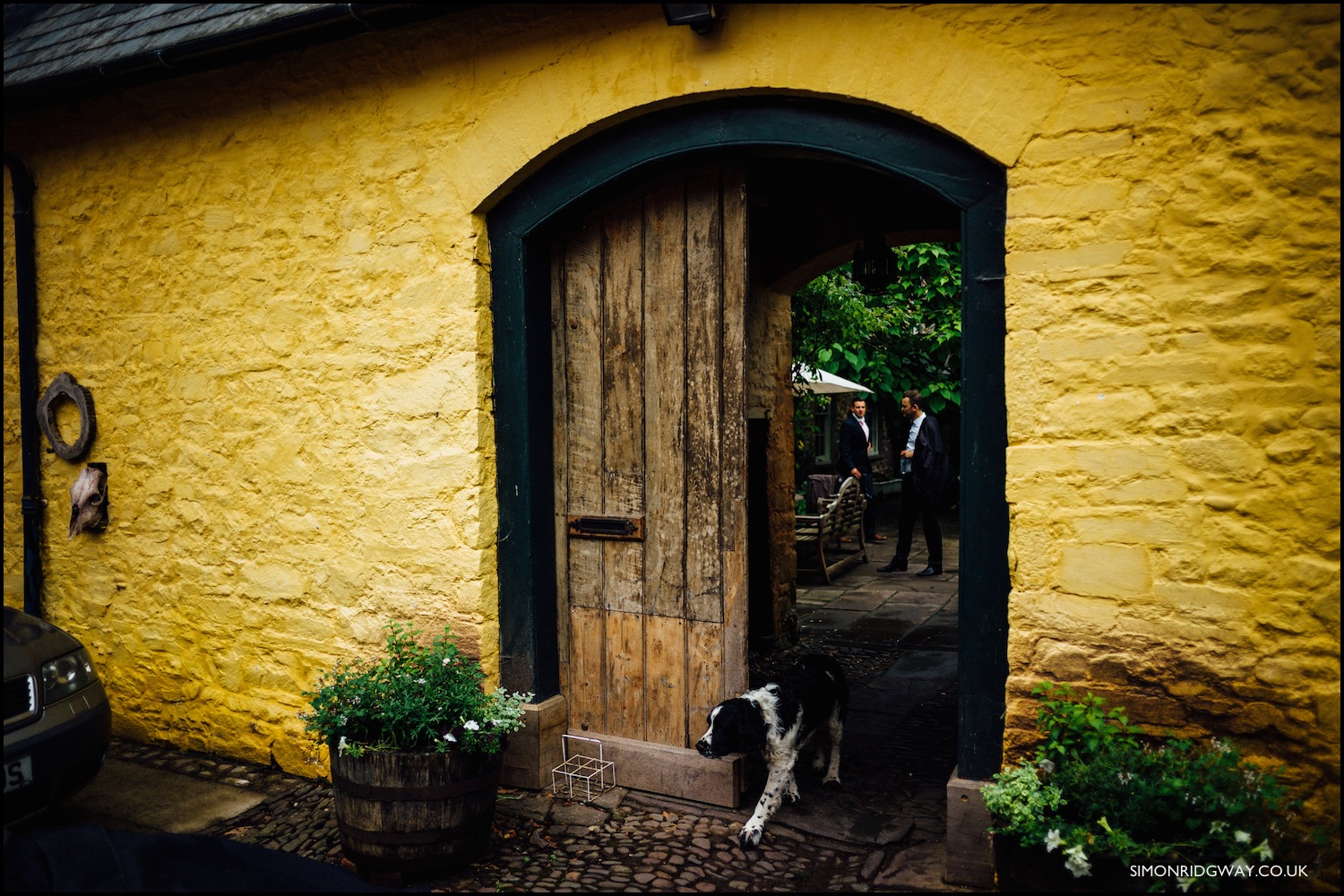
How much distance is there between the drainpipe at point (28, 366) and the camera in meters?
5.28

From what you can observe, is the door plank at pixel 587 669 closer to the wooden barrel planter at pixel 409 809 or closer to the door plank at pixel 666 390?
the door plank at pixel 666 390

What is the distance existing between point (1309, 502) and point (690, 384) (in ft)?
7.44

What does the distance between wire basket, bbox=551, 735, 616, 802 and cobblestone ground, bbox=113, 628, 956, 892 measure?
7cm

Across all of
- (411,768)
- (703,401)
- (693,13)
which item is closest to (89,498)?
(411,768)

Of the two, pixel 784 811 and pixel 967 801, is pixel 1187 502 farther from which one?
pixel 784 811

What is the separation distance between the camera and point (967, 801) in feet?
10.8

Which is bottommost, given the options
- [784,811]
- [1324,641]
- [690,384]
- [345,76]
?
[784,811]

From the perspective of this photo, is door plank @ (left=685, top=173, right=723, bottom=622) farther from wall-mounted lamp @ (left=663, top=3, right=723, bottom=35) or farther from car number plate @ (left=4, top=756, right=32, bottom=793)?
car number plate @ (left=4, top=756, right=32, bottom=793)

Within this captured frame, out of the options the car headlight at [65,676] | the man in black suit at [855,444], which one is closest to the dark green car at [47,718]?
the car headlight at [65,676]

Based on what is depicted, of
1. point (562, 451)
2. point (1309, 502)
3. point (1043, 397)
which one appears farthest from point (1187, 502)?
point (562, 451)

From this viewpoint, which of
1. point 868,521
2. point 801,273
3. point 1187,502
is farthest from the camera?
point 868,521

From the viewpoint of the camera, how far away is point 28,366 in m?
5.31

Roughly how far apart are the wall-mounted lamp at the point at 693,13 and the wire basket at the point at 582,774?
10.1ft

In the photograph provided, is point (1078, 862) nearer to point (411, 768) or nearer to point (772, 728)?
point (772, 728)
